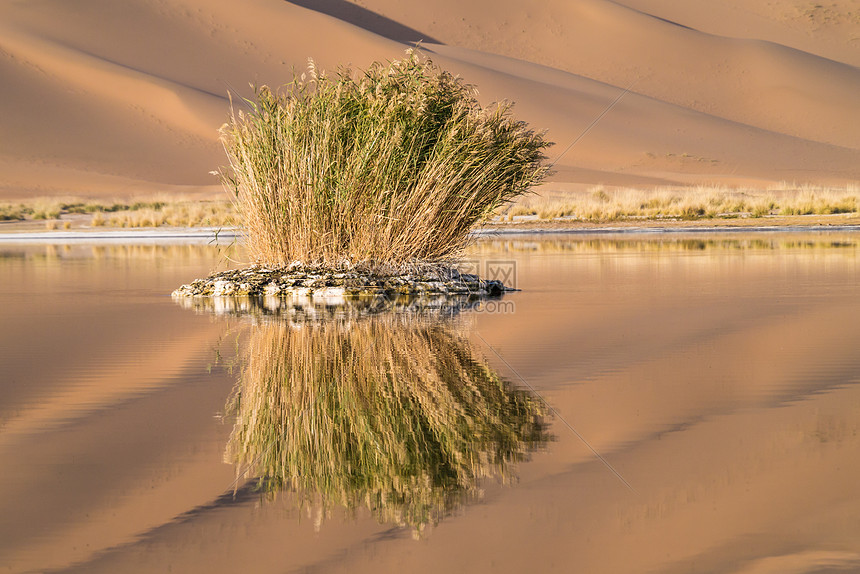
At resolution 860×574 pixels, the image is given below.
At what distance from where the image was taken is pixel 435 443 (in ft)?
16.2

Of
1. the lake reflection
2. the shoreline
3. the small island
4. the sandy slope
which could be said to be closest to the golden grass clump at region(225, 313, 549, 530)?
the lake reflection

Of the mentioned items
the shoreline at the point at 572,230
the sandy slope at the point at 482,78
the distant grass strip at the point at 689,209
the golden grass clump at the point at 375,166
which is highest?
the sandy slope at the point at 482,78

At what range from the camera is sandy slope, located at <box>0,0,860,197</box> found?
74.2m

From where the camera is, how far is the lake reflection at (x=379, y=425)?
428 cm

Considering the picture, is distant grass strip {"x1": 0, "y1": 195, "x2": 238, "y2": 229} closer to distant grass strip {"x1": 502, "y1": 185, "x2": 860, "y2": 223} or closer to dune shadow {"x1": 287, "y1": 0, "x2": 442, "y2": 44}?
distant grass strip {"x1": 502, "y1": 185, "x2": 860, "y2": 223}

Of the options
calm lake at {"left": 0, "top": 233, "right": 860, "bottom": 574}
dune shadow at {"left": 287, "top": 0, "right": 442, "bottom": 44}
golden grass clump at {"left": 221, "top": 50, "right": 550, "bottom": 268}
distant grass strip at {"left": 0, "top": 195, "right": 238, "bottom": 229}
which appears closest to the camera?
calm lake at {"left": 0, "top": 233, "right": 860, "bottom": 574}

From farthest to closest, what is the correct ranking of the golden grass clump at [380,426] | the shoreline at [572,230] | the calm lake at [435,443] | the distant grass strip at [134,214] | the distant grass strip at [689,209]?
the distant grass strip at [134,214] → the distant grass strip at [689,209] → the shoreline at [572,230] → the golden grass clump at [380,426] → the calm lake at [435,443]

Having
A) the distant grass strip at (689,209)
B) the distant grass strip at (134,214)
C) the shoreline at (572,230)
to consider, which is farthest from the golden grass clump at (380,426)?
the distant grass strip at (689,209)

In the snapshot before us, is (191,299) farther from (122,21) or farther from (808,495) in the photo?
(122,21)

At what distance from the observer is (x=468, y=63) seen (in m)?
95.8

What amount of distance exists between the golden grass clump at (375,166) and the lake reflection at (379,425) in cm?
440

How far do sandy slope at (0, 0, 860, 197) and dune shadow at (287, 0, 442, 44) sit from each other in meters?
0.24

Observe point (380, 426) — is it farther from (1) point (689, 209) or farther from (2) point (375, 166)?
(1) point (689, 209)

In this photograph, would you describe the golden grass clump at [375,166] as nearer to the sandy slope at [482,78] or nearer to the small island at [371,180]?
the small island at [371,180]
